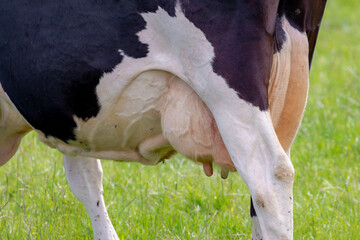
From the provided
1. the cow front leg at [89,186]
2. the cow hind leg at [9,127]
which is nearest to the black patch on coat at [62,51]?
the cow hind leg at [9,127]

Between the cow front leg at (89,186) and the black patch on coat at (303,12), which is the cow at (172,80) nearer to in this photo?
the black patch on coat at (303,12)

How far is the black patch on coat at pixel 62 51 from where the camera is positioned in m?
3.00

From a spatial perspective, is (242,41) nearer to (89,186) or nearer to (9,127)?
(9,127)

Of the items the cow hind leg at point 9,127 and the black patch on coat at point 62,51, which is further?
the cow hind leg at point 9,127

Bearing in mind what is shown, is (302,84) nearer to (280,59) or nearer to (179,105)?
(280,59)

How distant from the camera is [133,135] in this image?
10.5ft

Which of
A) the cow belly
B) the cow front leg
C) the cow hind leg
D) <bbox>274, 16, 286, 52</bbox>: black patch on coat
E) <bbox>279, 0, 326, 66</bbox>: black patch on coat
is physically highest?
<bbox>279, 0, 326, 66</bbox>: black patch on coat

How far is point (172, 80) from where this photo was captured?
118 inches

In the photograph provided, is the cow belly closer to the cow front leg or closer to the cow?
the cow

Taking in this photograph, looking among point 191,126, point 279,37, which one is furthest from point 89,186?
point 279,37

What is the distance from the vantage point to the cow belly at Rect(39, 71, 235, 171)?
9.80ft

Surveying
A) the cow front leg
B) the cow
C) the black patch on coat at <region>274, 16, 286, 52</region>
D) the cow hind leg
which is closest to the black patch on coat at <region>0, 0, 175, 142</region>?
the cow

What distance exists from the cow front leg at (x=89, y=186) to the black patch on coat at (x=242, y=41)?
1.52 meters

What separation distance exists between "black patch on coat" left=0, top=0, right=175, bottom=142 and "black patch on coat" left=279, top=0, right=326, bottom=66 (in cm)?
44
